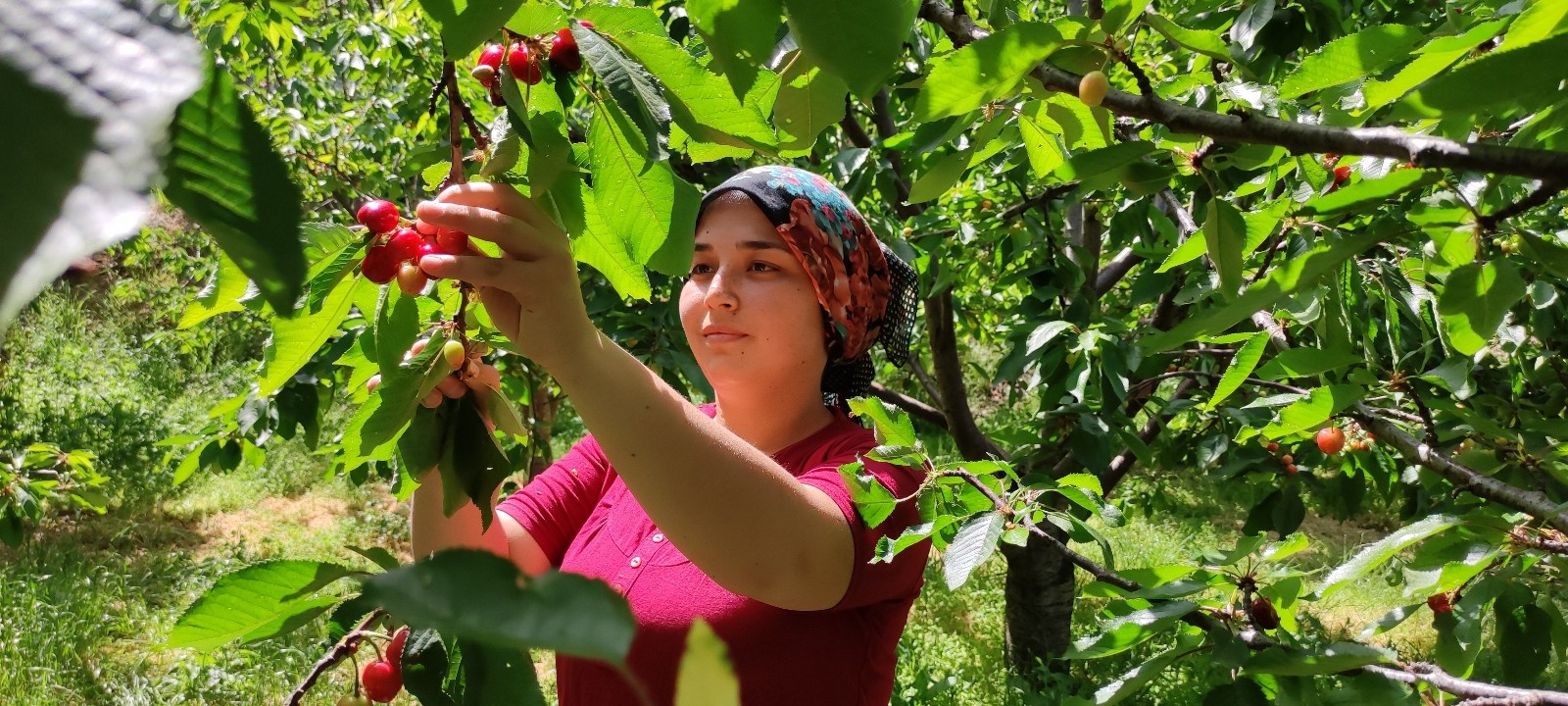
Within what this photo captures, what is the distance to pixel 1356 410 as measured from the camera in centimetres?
148

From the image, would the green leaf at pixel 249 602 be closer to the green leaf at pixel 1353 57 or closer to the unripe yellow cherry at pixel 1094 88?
the unripe yellow cherry at pixel 1094 88

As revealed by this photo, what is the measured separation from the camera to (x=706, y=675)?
0.24 metres

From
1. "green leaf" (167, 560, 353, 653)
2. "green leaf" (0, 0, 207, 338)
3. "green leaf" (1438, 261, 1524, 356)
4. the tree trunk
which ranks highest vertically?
"green leaf" (0, 0, 207, 338)

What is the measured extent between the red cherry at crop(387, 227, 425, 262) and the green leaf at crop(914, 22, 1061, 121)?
0.45 m

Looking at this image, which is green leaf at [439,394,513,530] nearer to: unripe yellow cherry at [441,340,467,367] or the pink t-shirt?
unripe yellow cherry at [441,340,467,367]

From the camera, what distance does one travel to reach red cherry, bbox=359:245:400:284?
776 mm

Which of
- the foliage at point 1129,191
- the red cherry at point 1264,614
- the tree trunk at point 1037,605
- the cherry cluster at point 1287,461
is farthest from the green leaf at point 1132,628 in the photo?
the tree trunk at point 1037,605

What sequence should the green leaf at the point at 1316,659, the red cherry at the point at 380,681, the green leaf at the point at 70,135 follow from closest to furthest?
1. the green leaf at the point at 70,135
2. the green leaf at the point at 1316,659
3. the red cherry at the point at 380,681

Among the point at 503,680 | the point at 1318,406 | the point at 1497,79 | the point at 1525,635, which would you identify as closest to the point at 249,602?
the point at 503,680

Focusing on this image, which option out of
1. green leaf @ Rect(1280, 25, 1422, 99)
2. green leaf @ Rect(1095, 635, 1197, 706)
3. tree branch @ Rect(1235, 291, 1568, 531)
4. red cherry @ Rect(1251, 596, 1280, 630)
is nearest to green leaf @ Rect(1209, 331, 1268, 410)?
tree branch @ Rect(1235, 291, 1568, 531)

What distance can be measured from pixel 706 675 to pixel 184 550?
6.57 metres

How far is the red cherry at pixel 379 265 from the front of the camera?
2.55ft

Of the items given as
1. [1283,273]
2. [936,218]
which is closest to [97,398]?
[936,218]

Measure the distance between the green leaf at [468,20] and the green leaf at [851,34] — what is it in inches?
7.3
